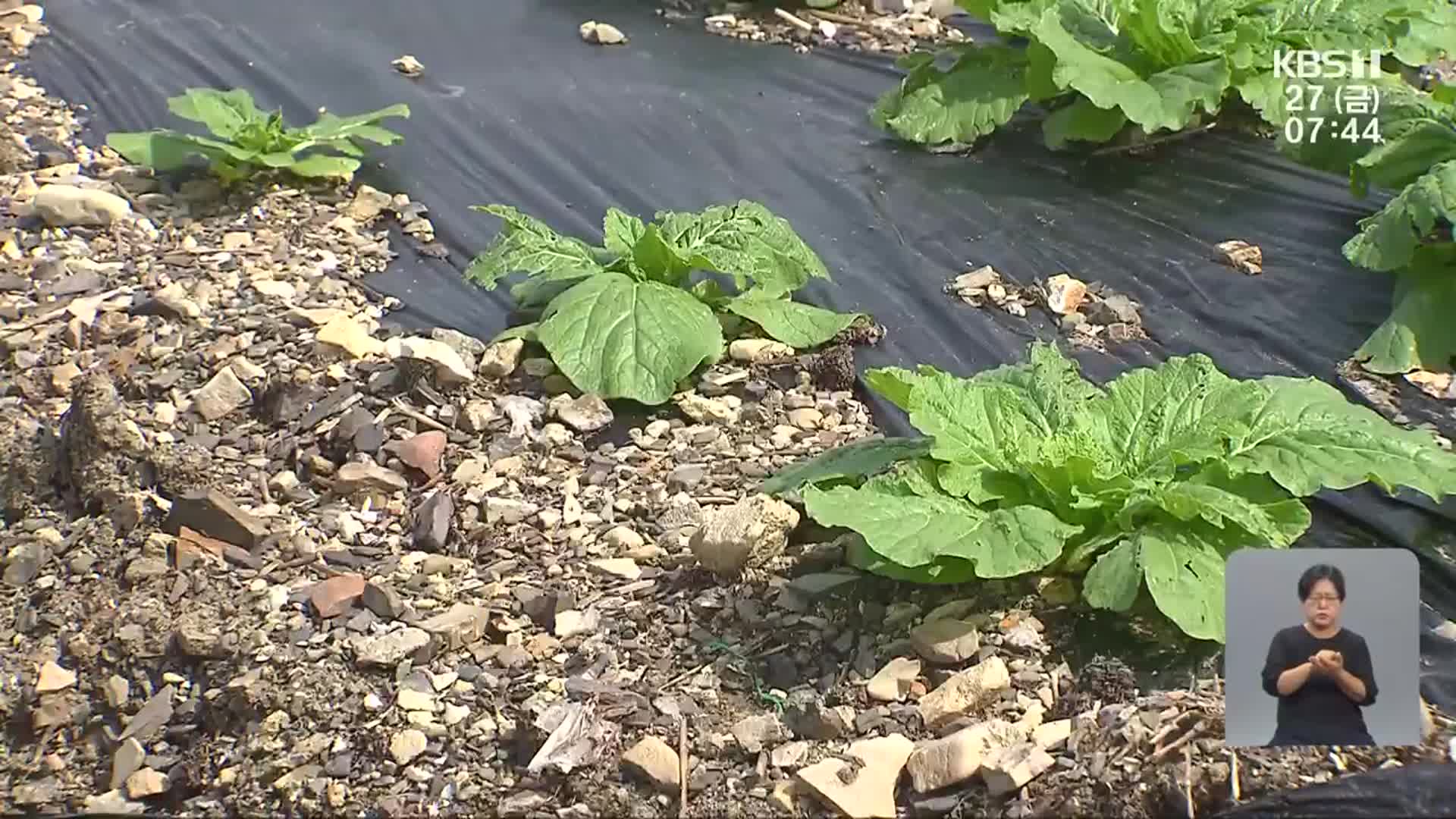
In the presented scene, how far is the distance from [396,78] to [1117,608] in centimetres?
313

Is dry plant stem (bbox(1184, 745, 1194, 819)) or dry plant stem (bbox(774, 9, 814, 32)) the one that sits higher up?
dry plant stem (bbox(774, 9, 814, 32))

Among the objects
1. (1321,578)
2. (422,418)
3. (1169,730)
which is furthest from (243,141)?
(1321,578)

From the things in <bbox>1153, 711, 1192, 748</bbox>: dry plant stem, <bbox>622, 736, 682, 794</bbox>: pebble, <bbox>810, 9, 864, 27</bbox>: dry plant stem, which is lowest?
<bbox>622, 736, 682, 794</bbox>: pebble

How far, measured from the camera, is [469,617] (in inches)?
90.1

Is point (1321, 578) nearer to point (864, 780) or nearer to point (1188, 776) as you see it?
point (1188, 776)

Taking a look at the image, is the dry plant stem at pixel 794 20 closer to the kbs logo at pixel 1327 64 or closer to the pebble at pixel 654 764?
the kbs logo at pixel 1327 64

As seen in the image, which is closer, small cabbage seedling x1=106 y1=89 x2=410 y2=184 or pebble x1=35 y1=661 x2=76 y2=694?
pebble x1=35 y1=661 x2=76 y2=694

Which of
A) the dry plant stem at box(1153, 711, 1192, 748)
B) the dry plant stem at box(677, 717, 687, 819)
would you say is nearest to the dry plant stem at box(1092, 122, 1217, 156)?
the dry plant stem at box(1153, 711, 1192, 748)

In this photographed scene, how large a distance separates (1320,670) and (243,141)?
302cm

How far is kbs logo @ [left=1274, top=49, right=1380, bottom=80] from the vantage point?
12.1 feet

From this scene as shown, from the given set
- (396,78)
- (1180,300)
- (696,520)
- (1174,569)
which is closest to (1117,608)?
(1174,569)

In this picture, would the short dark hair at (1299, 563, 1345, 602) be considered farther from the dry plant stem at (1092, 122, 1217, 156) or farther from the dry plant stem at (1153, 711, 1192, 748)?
the dry plant stem at (1092, 122, 1217, 156)

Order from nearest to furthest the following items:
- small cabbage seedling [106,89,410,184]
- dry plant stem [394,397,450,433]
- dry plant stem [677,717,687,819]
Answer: dry plant stem [677,717,687,819] → dry plant stem [394,397,450,433] → small cabbage seedling [106,89,410,184]

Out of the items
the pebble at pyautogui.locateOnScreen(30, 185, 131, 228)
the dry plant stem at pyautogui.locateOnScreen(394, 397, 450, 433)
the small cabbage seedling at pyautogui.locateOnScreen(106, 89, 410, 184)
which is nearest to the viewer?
the dry plant stem at pyautogui.locateOnScreen(394, 397, 450, 433)
